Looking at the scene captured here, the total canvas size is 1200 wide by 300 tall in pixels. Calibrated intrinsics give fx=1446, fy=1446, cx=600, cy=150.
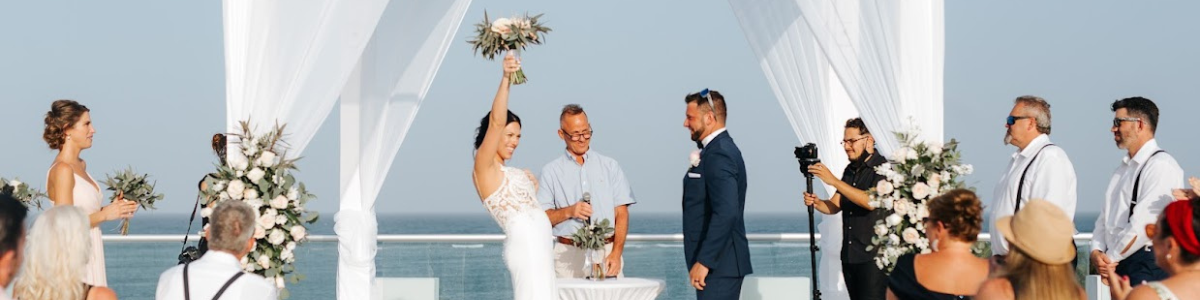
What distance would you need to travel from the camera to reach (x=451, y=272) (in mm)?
7961

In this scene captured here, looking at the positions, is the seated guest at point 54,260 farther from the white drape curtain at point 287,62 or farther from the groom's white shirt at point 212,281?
the white drape curtain at point 287,62

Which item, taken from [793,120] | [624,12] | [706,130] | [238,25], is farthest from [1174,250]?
[624,12]

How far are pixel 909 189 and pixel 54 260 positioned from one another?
13.3 ft

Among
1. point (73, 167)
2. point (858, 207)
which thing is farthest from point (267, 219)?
point (858, 207)

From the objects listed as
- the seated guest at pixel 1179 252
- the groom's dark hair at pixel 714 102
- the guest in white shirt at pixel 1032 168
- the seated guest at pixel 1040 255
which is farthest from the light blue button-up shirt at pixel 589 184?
the seated guest at pixel 1179 252

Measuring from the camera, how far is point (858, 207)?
693 cm

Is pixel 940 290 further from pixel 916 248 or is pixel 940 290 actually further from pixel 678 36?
pixel 678 36

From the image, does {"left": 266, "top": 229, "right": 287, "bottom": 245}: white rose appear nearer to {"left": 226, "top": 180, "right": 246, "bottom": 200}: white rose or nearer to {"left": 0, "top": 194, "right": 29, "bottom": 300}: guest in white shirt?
{"left": 226, "top": 180, "right": 246, "bottom": 200}: white rose

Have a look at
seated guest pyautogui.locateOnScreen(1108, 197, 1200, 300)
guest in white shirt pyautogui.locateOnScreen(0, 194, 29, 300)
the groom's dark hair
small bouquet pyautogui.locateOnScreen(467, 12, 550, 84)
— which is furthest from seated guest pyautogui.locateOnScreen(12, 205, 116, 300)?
the groom's dark hair

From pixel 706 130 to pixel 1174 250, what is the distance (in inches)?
122

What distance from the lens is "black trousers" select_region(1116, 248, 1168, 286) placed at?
621cm

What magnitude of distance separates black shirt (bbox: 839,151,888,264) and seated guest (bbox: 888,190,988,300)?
8.21ft

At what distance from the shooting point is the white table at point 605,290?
6.85m

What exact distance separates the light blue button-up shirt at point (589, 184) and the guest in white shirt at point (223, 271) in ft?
11.2
